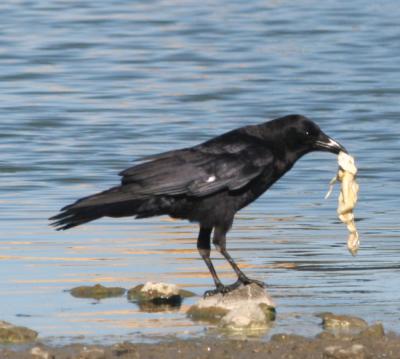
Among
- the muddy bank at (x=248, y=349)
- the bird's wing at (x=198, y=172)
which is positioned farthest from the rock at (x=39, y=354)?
the bird's wing at (x=198, y=172)

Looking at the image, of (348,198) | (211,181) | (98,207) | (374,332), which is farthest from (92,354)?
(348,198)

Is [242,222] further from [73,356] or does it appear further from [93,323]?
[73,356]

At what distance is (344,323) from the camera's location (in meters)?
7.92

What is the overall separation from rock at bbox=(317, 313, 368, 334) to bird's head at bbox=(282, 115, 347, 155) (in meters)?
1.68

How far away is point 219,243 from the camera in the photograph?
922 cm

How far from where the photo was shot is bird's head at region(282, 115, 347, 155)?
9391 millimetres

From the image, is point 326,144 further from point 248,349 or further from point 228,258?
point 248,349

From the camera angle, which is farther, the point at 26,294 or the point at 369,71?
the point at 369,71

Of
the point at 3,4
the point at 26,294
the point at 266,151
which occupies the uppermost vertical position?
the point at 266,151

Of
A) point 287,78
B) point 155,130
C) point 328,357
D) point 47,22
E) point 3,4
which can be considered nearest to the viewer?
point 328,357

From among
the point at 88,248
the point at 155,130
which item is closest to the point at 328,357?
the point at 88,248

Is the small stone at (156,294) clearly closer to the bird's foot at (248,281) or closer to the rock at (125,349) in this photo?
the bird's foot at (248,281)

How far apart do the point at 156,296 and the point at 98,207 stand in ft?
2.14

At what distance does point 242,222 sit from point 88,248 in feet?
5.13
